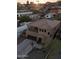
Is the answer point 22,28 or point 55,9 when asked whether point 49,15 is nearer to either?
point 55,9

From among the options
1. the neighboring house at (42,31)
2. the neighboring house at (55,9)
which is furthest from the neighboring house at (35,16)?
the neighboring house at (55,9)

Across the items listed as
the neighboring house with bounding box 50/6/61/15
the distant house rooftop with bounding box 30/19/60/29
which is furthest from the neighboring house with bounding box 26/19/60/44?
the neighboring house with bounding box 50/6/61/15

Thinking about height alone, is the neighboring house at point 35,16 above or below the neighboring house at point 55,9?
below

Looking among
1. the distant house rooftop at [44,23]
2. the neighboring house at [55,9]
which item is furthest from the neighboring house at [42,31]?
the neighboring house at [55,9]

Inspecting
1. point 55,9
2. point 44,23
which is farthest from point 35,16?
point 55,9

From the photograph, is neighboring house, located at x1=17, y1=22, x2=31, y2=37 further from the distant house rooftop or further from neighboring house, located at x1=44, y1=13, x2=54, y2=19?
neighboring house, located at x1=44, y1=13, x2=54, y2=19

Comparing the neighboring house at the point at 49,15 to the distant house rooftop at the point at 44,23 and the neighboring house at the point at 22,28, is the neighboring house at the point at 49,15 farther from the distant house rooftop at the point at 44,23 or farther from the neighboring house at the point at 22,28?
the neighboring house at the point at 22,28

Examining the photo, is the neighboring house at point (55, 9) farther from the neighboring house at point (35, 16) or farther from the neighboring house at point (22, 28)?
the neighboring house at point (22, 28)

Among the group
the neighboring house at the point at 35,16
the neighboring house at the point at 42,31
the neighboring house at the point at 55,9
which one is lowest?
the neighboring house at the point at 42,31
